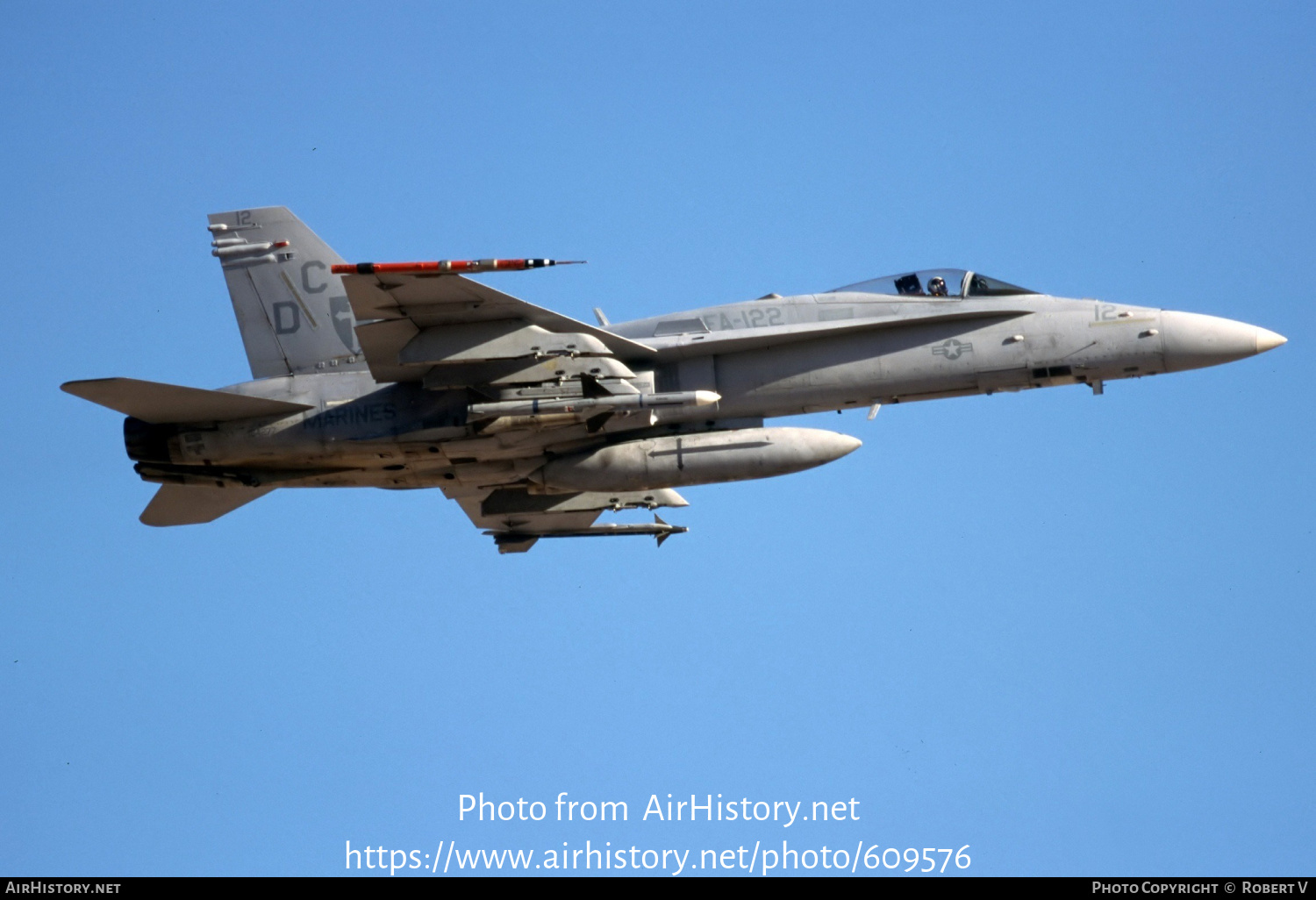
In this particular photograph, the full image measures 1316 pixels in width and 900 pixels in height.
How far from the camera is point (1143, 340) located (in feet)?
66.8

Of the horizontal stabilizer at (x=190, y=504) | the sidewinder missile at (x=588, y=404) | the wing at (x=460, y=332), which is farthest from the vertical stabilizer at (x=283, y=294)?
the sidewinder missile at (x=588, y=404)

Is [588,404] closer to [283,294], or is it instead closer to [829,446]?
[829,446]

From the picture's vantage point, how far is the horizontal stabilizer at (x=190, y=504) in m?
22.6

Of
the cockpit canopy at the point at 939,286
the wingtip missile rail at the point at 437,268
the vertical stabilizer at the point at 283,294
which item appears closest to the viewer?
the wingtip missile rail at the point at 437,268

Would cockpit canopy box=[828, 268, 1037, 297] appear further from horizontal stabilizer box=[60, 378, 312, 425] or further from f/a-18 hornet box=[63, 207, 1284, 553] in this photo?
horizontal stabilizer box=[60, 378, 312, 425]

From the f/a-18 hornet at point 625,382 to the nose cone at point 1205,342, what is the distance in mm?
21

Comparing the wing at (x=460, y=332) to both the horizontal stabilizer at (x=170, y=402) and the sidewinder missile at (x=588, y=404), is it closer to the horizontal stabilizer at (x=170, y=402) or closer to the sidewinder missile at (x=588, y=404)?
the sidewinder missile at (x=588, y=404)

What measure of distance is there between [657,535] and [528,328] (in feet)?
19.0

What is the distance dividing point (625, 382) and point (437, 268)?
9.15 feet

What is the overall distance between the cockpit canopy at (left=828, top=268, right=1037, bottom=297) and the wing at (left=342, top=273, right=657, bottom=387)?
347 cm

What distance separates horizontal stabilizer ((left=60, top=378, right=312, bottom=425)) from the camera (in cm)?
1969

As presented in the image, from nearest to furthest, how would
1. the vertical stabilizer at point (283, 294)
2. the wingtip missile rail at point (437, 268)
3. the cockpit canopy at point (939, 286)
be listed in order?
the wingtip missile rail at point (437, 268), the cockpit canopy at point (939, 286), the vertical stabilizer at point (283, 294)

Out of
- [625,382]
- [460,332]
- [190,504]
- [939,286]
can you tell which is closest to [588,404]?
[625,382]
